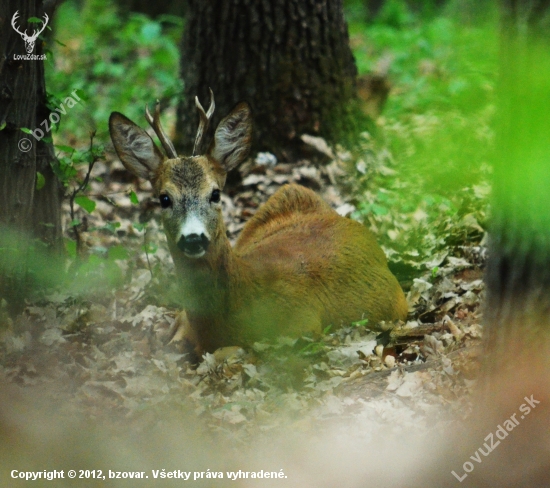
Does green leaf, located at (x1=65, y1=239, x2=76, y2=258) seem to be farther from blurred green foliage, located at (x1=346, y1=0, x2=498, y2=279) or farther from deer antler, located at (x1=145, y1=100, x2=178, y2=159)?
blurred green foliage, located at (x1=346, y1=0, x2=498, y2=279)

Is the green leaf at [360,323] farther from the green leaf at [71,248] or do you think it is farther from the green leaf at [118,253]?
the green leaf at [71,248]

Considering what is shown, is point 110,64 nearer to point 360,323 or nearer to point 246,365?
point 360,323

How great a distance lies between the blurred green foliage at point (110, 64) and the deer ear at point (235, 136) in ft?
9.61

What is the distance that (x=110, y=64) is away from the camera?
12.4 metres

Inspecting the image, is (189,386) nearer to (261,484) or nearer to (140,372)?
(140,372)

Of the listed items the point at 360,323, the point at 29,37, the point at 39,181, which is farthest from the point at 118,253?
the point at 360,323

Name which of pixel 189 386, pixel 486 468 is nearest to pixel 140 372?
pixel 189 386

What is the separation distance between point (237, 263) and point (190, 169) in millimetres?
709

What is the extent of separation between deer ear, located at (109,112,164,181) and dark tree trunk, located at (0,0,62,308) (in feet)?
1.78

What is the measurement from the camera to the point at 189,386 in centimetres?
476

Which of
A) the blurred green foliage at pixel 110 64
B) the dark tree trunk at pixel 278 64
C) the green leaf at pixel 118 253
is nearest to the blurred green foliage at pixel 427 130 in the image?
the dark tree trunk at pixel 278 64

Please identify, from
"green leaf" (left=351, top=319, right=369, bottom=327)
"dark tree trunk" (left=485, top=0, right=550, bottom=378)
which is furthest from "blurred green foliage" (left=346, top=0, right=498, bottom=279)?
"green leaf" (left=351, top=319, right=369, bottom=327)

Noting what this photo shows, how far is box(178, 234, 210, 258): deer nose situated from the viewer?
16.0 feet

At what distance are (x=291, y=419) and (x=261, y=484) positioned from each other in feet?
2.84
